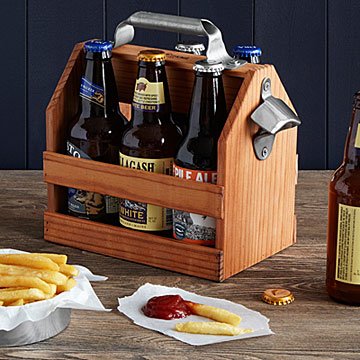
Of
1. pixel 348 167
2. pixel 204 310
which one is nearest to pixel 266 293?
pixel 204 310

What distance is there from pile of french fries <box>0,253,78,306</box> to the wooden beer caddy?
271 millimetres

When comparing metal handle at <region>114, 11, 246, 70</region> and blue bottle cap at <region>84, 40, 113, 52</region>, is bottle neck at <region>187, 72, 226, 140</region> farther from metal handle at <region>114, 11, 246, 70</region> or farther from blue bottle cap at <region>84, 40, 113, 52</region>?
blue bottle cap at <region>84, 40, 113, 52</region>

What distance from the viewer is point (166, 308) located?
1507mm

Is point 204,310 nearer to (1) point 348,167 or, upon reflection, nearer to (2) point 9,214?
(1) point 348,167

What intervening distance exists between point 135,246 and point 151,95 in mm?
265

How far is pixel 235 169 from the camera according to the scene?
1662mm

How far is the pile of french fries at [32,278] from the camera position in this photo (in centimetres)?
139

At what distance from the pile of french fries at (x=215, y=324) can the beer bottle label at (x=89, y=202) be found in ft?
1.27

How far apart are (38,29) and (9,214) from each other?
103 cm

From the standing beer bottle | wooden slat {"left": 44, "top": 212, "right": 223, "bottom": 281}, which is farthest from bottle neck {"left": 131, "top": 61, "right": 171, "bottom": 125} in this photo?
the standing beer bottle

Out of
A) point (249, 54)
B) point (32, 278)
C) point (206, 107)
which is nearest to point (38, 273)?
point (32, 278)

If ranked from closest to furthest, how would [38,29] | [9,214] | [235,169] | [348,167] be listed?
1. [348,167]
2. [235,169]
3. [9,214]
4. [38,29]

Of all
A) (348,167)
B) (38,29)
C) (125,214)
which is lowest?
(125,214)

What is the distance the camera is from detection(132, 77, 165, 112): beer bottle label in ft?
5.66
